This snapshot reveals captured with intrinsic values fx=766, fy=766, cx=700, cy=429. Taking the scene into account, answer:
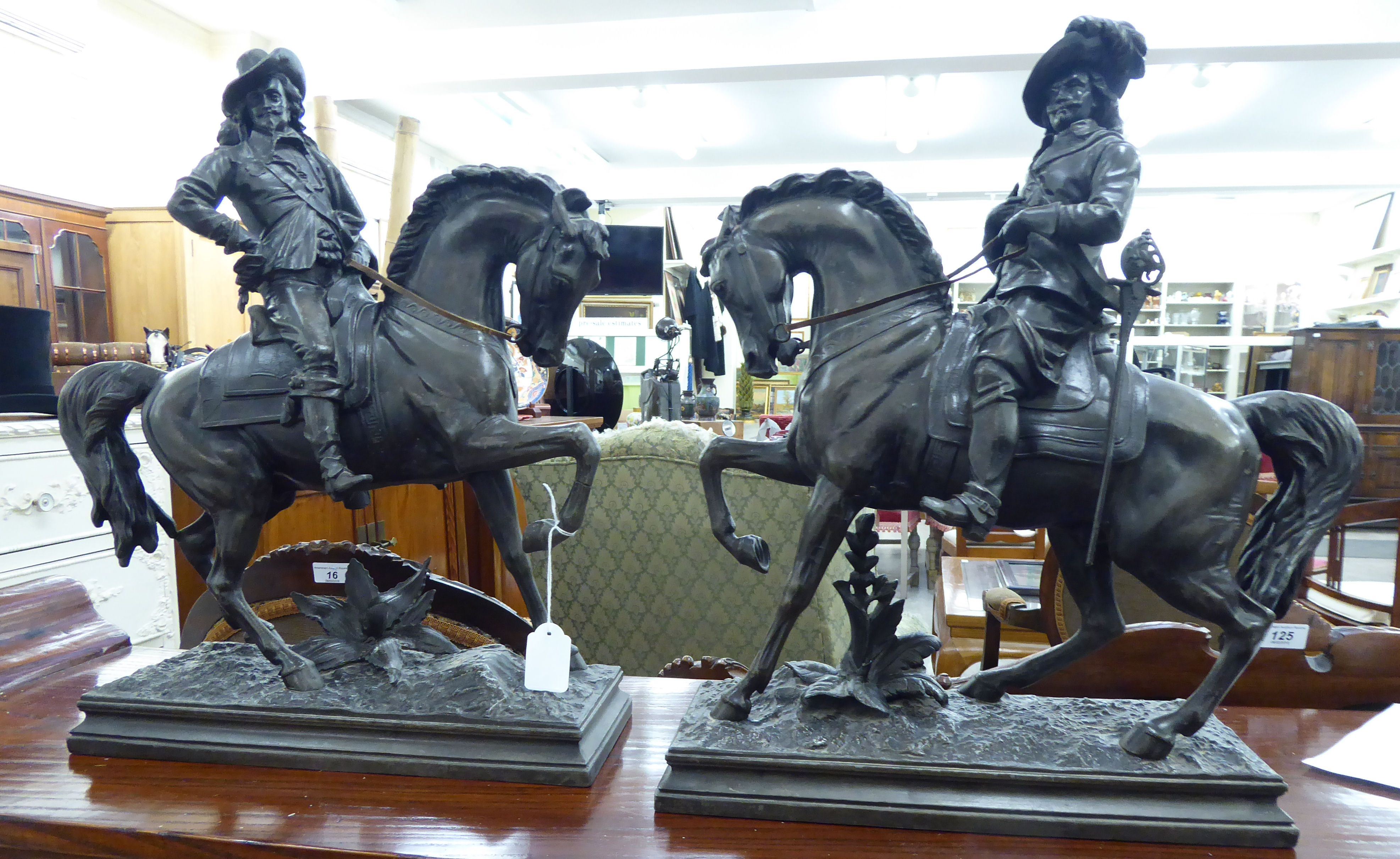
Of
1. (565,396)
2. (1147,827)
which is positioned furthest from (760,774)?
(565,396)

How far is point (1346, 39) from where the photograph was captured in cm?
432

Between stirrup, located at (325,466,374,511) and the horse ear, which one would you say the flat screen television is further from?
stirrup, located at (325,466,374,511)

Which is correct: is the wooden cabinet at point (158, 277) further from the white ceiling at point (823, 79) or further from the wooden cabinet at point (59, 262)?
the white ceiling at point (823, 79)

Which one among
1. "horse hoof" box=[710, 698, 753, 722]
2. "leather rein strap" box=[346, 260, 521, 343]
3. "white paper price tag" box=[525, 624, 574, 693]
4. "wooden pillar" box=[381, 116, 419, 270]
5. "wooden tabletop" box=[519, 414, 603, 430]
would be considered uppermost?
"wooden pillar" box=[381, 116, 419, 270]

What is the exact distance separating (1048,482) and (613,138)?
7.42 metres

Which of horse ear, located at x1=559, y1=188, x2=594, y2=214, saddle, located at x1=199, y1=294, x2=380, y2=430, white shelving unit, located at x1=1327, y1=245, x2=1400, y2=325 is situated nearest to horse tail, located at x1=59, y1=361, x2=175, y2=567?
saddle, located at x1=199, y1=294, x2=380, y2=430

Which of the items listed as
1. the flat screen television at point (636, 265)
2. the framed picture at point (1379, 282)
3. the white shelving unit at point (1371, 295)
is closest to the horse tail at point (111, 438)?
the flat screen television at point (636, 265)

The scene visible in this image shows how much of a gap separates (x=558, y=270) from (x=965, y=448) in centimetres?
77

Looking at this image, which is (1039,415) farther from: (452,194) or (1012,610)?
(452,194)

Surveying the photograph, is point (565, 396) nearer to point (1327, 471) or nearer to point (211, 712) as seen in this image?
point (211, 712)

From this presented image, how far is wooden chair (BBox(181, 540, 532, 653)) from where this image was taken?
188 centimetres

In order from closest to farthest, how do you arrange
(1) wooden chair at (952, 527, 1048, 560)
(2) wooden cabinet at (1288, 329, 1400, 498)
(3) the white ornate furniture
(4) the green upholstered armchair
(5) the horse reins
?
(5) the horse reins
(4) the green upholstered armchair
(3) the white ornate furniture
(1) wooden chair at (952, 527, 1048, 560)
(2) wooden cabinet at (1288, 329, 1400, 498)

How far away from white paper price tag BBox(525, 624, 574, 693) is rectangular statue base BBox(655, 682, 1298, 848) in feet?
0.84

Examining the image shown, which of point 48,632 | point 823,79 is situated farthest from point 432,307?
point 823,79
